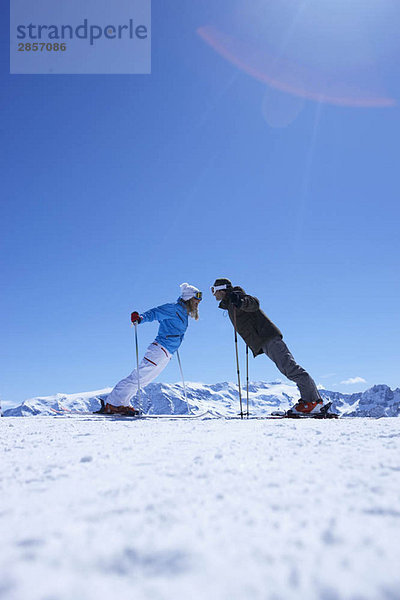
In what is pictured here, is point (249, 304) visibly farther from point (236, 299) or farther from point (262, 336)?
point (262, 336)

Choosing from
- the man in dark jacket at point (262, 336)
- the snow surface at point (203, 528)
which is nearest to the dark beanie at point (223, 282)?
the man in dark jacket at point (262, 336)

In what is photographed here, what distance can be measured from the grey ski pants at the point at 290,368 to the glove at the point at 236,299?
739 mm

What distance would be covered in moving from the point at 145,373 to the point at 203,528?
5.25 m

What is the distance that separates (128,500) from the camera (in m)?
1.11

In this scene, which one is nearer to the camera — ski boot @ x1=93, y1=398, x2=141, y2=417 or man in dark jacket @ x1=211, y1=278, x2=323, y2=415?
man in dark jacket @ x1=211, y1=278, x2=323, y2=415

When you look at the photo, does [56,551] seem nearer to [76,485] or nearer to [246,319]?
[76,485]

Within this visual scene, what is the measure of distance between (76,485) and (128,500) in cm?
30

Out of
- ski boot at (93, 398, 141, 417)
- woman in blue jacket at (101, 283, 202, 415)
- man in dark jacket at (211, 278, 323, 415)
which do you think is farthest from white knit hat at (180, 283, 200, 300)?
ski boot at (93, 398, 141, 417)

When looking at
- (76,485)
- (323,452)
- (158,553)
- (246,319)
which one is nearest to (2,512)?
(76,485)

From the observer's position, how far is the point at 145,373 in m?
6.00

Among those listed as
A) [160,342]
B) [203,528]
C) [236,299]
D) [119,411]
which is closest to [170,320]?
[160,342]

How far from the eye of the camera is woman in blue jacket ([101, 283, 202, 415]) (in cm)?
602

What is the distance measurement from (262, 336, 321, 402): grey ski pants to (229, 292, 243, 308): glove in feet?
2.43

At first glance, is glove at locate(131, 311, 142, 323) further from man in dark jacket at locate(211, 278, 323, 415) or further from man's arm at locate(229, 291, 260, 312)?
man's arm at locate(229, 291, 260, 312)
